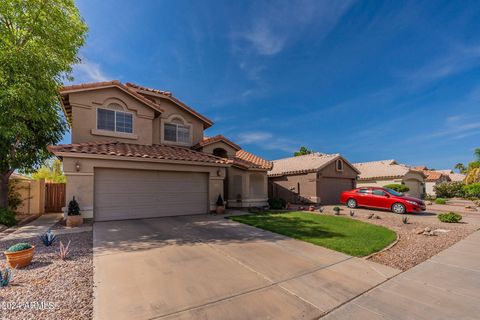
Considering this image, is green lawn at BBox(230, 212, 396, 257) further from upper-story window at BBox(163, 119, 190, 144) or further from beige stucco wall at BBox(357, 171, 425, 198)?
beige stucco wall at BBox(357, 171, 425, 198)

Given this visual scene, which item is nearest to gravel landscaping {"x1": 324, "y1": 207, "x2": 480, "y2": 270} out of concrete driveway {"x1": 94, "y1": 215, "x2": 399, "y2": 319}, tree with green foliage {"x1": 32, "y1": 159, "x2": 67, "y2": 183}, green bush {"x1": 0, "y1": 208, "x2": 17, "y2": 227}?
concrete driveway {"x1": 94, "y1": 215, "x2": 399, "y2": 319}

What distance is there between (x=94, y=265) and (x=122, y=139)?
9.02 meters

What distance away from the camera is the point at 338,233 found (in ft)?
28.7

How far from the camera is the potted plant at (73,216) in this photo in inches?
369

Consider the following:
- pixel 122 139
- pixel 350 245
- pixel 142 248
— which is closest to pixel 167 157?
pixel 122 139

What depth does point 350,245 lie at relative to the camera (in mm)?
7078

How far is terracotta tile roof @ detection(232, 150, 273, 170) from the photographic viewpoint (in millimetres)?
15729

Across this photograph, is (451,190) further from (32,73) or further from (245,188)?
(32,73)

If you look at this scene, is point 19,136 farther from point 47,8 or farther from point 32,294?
point 32,294

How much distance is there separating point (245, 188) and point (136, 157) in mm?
7635

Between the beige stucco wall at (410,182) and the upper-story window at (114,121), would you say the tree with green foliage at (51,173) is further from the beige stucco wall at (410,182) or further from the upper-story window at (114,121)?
the beige stucco wall at (410,182)

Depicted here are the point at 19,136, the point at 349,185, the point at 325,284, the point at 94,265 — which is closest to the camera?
the point at 325,284

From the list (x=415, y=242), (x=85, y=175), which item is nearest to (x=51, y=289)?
(x=85, y=175)

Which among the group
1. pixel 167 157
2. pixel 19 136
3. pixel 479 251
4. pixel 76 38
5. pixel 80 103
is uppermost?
pixel 76 38
